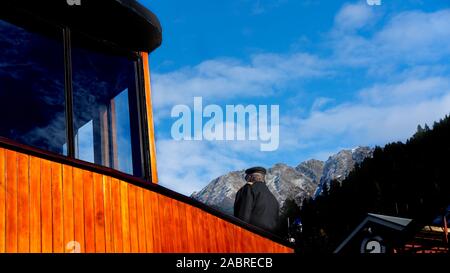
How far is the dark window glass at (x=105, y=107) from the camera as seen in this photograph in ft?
20.5

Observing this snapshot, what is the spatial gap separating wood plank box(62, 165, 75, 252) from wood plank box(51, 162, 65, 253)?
27mm

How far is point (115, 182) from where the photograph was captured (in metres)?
5.20

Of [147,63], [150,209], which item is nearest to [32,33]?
[147,63]

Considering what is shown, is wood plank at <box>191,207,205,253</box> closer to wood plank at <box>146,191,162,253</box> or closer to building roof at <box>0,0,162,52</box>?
wood plank at <box>146,191,162,253</box>

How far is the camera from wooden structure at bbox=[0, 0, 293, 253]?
462cm

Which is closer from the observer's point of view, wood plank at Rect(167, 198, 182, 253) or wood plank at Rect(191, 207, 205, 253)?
wood plank at Rect(167, 198, 182, 253)

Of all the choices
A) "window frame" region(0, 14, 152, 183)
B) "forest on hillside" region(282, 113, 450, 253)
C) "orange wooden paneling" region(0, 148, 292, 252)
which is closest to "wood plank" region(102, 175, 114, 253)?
"orange wooden paneling" region(0, 148, 292, 252)

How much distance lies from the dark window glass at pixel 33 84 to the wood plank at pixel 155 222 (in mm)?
1092

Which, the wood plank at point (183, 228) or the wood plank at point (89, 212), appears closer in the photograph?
the wood plank at point (89, 212)

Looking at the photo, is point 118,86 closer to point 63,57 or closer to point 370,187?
point 63,57

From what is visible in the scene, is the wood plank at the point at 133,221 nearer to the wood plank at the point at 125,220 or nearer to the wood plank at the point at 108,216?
the wood plank at the point at 125,220

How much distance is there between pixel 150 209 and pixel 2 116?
1.60 metres

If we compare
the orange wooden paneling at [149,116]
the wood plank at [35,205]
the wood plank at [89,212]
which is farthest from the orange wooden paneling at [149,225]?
the orange wooden paneling at [149,116]

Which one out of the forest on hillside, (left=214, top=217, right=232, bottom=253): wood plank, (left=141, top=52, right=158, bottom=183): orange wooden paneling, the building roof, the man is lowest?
(left=214, top=217, right=232, bottom=253): wood plank
